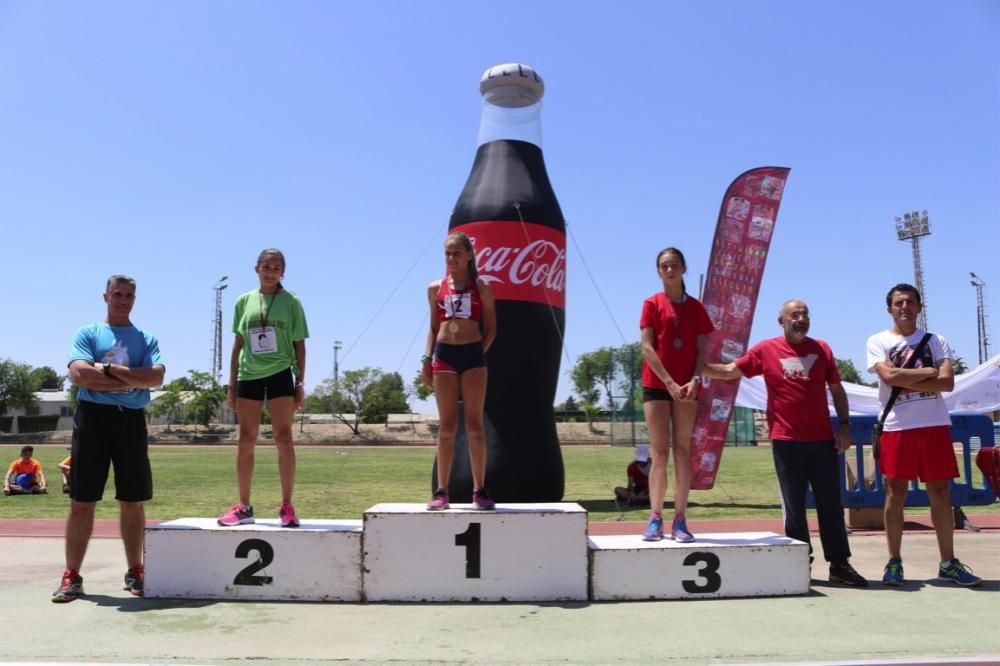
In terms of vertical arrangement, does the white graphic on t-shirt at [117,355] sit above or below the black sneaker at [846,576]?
above

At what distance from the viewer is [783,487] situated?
5484 mm

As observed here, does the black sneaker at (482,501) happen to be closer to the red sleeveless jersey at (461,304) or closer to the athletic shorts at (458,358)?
the athletic shorts at (458,358)

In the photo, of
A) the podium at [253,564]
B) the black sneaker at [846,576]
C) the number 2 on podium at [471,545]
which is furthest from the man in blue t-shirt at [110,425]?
the black sneaker at [846,576]

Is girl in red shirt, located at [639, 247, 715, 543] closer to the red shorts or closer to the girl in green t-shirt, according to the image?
the red shorts

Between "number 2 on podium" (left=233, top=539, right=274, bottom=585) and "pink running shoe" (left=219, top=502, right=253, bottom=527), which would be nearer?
"number 2 on podium" (left=233, top=539, right=274, bottom=585)

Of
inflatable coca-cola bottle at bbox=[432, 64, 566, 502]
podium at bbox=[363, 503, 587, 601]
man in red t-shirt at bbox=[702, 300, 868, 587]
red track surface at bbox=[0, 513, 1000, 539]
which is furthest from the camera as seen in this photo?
inflatable coca-cola bottle at bbox=[432, 64, 566, 502]

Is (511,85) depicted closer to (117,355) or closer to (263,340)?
(263,340)

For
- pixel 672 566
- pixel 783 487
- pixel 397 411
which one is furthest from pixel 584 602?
pixel 397 411

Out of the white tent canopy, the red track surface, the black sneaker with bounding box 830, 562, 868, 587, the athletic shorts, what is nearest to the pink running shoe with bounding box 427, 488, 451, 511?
the athletic shorts

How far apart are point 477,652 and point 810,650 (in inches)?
61.3

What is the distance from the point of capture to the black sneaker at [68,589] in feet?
15.5

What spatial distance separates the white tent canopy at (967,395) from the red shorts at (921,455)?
26.5 ft

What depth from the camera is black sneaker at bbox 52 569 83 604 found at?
4.71 metres

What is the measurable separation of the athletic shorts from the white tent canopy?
8989 millimetres
